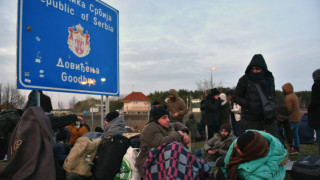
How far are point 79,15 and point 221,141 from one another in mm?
3581

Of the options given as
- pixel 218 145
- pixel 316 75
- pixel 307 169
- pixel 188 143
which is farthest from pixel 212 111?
pixel 307 169

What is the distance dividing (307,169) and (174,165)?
1934 millimetres

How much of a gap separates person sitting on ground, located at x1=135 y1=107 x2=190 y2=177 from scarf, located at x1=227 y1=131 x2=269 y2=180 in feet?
2.88

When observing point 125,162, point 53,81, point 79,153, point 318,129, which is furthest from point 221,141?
point 53,81

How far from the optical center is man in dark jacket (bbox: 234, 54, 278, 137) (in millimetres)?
4180

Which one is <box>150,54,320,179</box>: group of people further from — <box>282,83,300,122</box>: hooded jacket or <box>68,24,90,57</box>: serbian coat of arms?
<box>68,24,90,57</box>: serbian coat of arms

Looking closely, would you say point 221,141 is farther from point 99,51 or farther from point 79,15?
point 79,15

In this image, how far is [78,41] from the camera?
4711mm

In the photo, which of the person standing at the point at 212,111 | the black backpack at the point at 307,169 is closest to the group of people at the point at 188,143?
the black backpack at the point at 307,169

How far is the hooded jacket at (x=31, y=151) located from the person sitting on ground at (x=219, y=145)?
3038mm

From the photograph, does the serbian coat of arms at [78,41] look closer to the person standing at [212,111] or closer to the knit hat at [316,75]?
the knit hat at [316,75]

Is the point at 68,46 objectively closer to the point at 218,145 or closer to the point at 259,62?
the point at 259,62

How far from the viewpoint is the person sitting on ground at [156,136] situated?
3797 mm

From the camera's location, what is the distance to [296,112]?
22.0 feet
